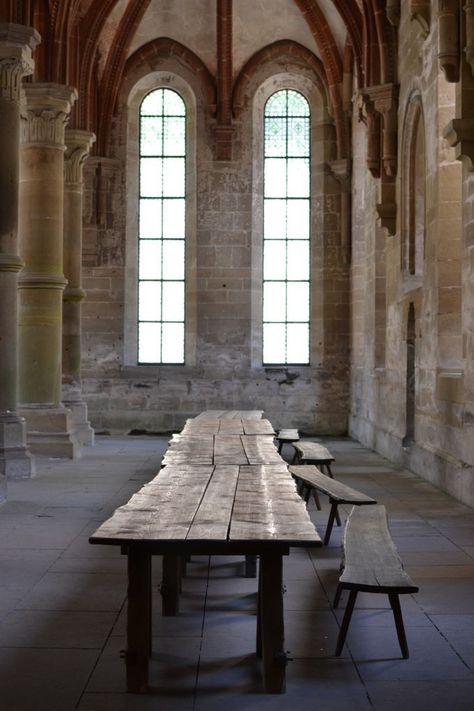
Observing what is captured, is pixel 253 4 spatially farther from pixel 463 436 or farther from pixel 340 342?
pixel 463 436

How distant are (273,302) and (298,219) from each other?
1.74 meters

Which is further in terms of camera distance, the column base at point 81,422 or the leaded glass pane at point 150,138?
the leaded glass pane at point 150,138

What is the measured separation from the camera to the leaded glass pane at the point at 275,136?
21047 millimetres

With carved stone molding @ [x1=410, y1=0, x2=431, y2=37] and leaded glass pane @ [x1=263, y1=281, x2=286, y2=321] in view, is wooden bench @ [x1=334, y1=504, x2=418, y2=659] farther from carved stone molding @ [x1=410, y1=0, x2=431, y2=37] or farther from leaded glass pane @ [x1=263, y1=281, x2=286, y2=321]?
leaded glass pane @ [x1=263, y1=281, x2=286, y2=321]

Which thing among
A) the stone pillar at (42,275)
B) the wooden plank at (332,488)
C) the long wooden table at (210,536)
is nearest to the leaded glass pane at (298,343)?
the stone pillar at (42,275)

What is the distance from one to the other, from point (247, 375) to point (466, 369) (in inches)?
397

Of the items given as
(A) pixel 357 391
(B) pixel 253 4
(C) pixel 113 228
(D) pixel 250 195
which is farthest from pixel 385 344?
(B) pixel 253 4

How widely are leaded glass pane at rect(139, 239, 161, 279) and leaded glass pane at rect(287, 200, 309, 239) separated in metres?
2.66

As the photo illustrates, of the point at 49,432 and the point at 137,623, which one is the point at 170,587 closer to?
the point at 137,623

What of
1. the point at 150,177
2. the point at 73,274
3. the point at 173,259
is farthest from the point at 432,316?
the point at 150,177

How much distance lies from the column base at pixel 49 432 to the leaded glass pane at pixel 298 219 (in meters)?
7.81

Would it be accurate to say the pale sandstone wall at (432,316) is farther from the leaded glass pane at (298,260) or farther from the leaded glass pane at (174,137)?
the leaded glass pane at (174,137)

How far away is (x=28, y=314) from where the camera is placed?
47.9 ft

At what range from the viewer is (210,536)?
4.50m
